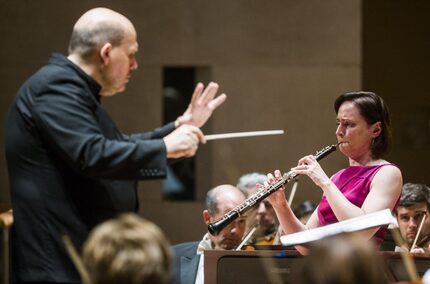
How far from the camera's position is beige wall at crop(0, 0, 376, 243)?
22.0ft

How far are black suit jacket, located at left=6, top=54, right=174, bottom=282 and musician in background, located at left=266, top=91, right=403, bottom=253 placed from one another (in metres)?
1.07

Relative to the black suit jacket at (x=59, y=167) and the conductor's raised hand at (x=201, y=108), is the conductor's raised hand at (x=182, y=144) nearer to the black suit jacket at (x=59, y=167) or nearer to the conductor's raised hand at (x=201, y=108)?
the black suit jacket at (x=59, y=167)

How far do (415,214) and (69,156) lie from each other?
97.7 inches

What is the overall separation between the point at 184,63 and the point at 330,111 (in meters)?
1.12

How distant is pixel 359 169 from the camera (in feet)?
12.2

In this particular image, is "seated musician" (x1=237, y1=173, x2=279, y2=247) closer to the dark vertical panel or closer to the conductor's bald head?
the dark vertical panel

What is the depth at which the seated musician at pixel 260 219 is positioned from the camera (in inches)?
201

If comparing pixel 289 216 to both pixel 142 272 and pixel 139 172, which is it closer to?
pixel 139 172

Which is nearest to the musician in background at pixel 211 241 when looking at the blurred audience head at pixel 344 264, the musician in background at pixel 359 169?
the musician in background at pixel 359 169

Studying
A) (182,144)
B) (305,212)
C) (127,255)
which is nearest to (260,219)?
(305,212)

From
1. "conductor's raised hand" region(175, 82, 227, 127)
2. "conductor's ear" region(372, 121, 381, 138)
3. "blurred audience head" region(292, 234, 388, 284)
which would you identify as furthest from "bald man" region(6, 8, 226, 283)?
"conductor's ear" region(372, 121, 381, 138)

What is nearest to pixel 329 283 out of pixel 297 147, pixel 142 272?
pixel 142 272

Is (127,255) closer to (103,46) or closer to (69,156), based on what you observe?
(69,156)

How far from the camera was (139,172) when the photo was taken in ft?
8.94
